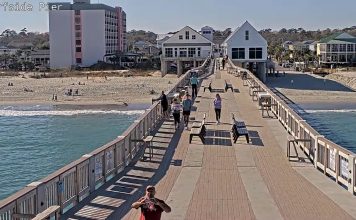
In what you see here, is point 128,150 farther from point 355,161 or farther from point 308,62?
point 308,62

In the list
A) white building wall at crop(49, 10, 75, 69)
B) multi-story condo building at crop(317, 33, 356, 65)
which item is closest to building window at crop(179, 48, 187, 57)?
white building wall at crop(49, 10, 75, 69)

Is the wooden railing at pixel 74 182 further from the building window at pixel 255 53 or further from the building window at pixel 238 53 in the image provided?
the building window at pixel 255 53

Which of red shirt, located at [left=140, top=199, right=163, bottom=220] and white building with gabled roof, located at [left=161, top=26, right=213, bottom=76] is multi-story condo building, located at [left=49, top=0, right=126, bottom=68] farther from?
red shirt, located at [left=140, top=199, right=163, bottom=220]

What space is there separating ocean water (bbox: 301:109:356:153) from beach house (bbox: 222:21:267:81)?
84.4ft

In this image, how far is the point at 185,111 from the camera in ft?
65.6

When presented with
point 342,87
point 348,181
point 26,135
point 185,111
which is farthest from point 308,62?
point 348,181

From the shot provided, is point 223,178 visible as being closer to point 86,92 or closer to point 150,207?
point 150,207

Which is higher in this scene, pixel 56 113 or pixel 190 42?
pixel 190 42

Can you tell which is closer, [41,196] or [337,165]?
[41,196]

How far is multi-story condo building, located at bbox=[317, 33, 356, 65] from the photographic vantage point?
112375mm

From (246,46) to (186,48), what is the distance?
13806 millimetres

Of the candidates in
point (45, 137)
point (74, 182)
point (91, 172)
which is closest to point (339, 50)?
point (45, 137)

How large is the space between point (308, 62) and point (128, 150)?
115 metres

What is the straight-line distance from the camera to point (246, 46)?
73.1 meters
